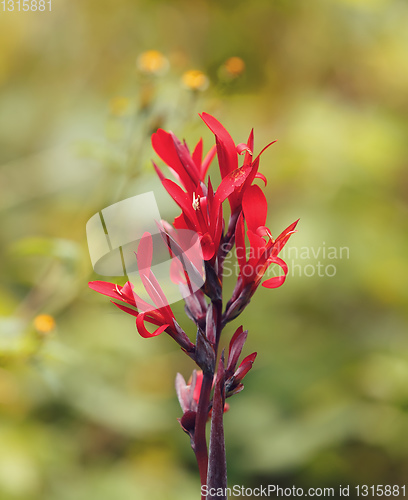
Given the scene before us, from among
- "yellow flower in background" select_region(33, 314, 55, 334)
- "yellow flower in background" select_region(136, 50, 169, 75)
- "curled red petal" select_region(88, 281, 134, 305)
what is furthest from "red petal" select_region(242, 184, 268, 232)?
"yellow flower in background" select_region(136, 50, 169, 75)

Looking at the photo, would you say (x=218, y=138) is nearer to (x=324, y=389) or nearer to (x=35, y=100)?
(x=324, y=389)

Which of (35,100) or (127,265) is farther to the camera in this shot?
(35,100)

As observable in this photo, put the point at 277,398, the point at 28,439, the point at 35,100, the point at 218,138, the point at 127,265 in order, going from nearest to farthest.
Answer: the point at 218,138, the point at 127,265, the point at 28,439, the point at 277,398, the point at 35,100

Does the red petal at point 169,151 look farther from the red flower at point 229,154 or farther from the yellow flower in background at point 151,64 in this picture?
the yellow flower in background at point 151,64

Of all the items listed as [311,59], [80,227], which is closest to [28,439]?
[80,227]

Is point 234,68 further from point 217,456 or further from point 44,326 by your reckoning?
point 217,456

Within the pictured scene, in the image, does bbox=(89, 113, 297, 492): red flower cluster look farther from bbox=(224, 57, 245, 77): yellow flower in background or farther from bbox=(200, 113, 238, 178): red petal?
bbox=(224, 57, 245, 77): yellow flower in background

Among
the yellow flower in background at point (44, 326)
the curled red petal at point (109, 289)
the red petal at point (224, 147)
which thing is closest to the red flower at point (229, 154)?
the red petal at point (224, 147)
